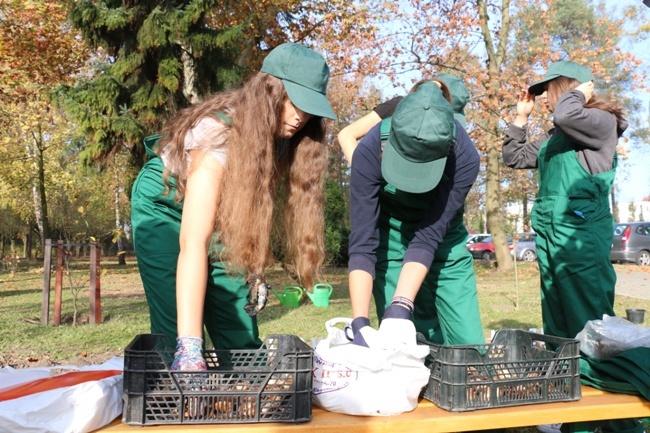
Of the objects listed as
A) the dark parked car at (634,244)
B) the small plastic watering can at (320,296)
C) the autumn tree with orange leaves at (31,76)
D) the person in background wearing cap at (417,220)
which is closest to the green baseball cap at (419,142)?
the person in background wearing cap at (417,220)

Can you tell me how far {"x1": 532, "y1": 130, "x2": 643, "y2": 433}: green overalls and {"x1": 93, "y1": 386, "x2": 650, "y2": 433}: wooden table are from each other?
0.80 metres

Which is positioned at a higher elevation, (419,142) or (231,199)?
(419,142)

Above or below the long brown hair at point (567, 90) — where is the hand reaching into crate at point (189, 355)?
below

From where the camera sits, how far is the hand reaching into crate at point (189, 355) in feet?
6.18

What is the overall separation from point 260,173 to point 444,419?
40.0 inches

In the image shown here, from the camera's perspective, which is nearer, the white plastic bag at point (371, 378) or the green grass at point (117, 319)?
the white plastic bag at point (371, 378)

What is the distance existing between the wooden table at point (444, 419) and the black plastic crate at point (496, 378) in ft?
0.10

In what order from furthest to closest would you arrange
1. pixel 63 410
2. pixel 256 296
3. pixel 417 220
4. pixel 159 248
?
pixel 417 220 → pixel 256 296 → pixel 159 248 → pixel 63 410

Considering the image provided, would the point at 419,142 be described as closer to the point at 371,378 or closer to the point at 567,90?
the point at 371,378

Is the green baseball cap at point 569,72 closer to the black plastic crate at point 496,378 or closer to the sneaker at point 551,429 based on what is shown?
the black plastic crate at point 496,378

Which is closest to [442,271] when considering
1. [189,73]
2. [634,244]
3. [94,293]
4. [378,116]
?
[378,116]

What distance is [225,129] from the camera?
7.06ft

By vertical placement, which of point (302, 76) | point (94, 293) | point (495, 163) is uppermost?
point (495, 163)

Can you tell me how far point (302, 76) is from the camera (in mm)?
2139
